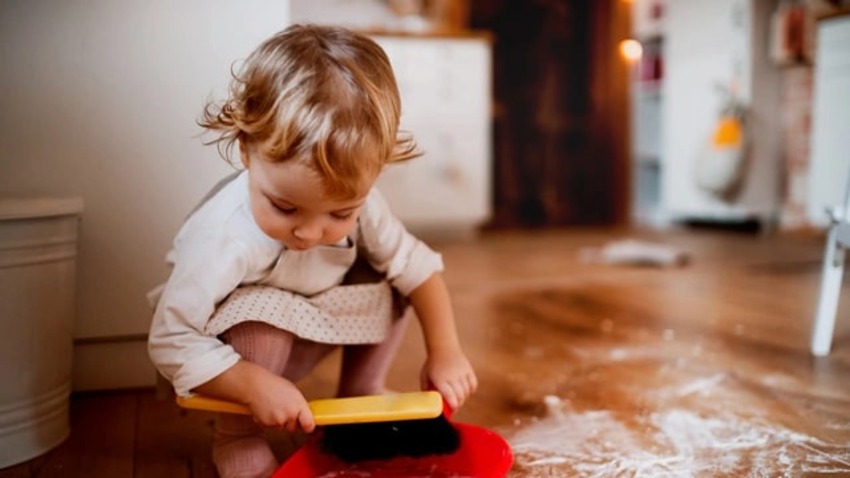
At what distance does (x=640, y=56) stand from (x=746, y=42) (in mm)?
853

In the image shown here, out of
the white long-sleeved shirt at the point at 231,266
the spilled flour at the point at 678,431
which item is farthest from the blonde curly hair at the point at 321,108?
the spilled flour at the point at 678,431

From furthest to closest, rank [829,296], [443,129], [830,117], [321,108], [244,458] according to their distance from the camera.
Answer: [443,129]
[830,117]
[829,296]
[244,458]
[321,108]

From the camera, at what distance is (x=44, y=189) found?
1036mm

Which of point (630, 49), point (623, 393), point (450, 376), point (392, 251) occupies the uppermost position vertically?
point (630, 49)

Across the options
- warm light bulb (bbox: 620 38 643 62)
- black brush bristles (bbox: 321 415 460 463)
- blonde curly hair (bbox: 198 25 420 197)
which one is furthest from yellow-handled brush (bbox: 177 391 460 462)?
warm light bulb (bbox: 620 38 643 62)

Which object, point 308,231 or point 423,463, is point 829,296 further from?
point 308,231

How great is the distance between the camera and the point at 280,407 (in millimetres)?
690

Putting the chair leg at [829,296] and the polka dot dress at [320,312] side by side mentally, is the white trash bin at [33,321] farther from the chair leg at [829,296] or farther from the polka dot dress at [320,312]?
the chair leg at [829,296]

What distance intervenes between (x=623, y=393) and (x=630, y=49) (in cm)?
→ 320

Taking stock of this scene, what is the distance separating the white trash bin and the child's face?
262mm

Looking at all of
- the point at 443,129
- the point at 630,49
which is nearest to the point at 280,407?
the point at 443,129

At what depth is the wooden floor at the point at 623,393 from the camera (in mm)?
816

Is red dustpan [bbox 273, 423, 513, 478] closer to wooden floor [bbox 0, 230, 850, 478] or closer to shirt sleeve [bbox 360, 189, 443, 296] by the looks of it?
wooden floor [bbox 0, 230, 850, 478]

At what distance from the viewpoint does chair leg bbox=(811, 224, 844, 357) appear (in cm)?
121
